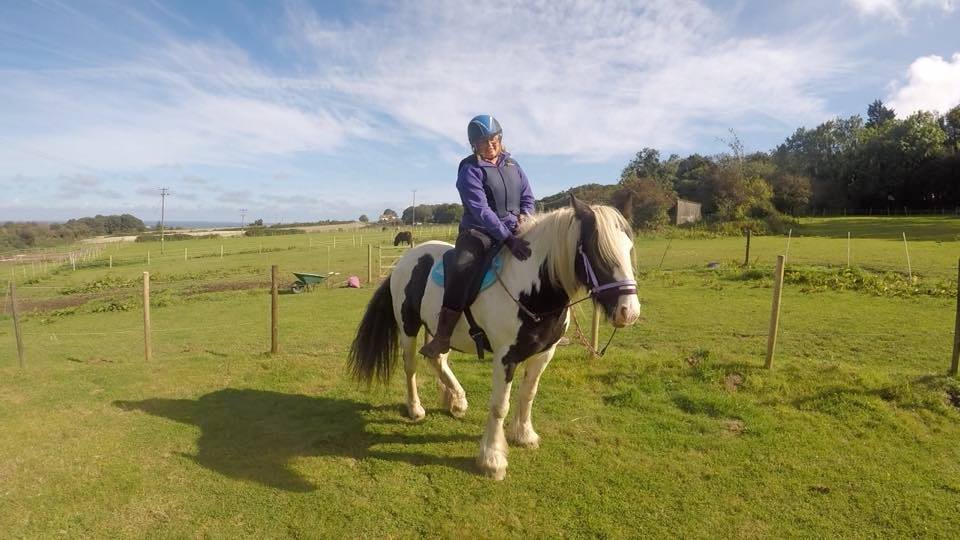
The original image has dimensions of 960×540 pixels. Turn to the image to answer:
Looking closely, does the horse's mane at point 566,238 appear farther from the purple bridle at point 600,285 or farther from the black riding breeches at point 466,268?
the black riding breeches at point 466,268

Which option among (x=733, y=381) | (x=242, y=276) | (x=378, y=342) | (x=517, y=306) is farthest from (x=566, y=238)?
(x=242, y=276)

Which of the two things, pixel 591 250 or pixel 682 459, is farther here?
pixel 682 459

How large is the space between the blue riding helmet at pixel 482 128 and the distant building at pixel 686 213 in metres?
40.1

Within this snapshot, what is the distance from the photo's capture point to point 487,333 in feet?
12.7

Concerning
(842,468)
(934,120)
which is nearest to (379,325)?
(842,468)

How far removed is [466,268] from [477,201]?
1.69ft

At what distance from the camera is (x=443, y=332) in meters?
3.90

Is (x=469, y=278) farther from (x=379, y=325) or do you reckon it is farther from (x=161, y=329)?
(x=161, y=329)

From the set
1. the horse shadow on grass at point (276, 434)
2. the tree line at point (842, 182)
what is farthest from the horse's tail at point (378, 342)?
the tree line at point (842, 182)

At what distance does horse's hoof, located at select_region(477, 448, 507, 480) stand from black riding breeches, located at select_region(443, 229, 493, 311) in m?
1.17

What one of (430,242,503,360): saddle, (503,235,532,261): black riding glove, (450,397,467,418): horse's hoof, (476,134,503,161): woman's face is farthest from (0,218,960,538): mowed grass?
(476,134,503,161): woman's face

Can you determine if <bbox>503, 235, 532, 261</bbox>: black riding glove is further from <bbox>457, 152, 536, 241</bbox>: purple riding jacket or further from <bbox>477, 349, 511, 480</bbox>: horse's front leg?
<bbox>477, 349, 511, 480</bbox>: horse's front leg

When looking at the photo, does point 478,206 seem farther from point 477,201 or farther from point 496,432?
point 496,432

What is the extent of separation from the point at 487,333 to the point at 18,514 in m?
3.38
